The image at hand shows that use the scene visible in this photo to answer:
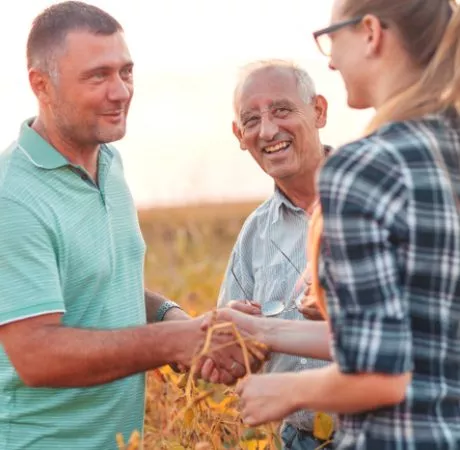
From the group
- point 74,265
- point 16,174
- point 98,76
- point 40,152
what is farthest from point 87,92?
point 74,265

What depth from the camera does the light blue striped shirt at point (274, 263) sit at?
384 centimetres

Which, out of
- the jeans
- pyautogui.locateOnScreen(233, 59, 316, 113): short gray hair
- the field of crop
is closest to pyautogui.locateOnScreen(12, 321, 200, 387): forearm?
the field of crop

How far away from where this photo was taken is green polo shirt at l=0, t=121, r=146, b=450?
329 cm

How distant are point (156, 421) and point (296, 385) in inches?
120

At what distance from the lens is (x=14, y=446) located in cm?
343

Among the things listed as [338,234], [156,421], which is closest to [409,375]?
[338,234]

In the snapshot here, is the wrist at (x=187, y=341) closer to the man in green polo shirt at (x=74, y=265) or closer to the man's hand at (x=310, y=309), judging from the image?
the man in green polo shirt at (x=74, y=265)

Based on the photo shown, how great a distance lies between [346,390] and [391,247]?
30cm

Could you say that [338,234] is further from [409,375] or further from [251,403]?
[251,403]

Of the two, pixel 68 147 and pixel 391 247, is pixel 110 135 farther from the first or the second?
pixel 391 247

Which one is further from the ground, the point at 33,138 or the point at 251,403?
the point at 33,138

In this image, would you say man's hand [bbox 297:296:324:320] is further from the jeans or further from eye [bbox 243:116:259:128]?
eye [bbox 243:116:259:128]

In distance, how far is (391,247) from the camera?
2326mm

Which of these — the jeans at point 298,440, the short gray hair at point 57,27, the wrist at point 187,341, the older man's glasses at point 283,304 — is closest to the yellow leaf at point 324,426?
the jeans at point 298,440
